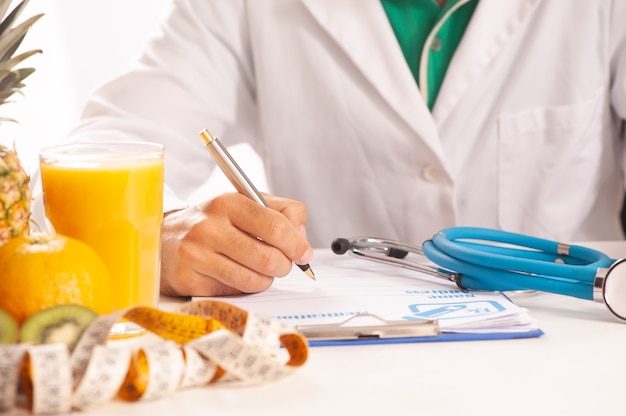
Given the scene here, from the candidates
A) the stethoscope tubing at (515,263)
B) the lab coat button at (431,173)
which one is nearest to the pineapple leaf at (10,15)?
the stethoscope tubing at (515,263)

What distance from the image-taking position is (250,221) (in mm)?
970

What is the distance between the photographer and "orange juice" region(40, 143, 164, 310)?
80cm

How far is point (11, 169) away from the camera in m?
0.83

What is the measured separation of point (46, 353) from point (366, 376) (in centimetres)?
27

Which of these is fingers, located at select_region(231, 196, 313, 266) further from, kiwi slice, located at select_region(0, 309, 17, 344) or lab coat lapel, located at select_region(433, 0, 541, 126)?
lab coat lapel, located at select_region(433, 0, 541, 126)

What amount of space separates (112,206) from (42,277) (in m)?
0.11

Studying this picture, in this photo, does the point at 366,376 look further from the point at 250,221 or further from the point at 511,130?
the point at 511,130

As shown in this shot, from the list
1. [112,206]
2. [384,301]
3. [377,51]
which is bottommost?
[384,301]

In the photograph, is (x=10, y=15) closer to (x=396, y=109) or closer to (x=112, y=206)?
(x=112, y=206)

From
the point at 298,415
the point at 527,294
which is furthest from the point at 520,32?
the point at 298,415

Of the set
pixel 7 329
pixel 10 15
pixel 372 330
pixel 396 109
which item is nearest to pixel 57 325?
pixel 7 329

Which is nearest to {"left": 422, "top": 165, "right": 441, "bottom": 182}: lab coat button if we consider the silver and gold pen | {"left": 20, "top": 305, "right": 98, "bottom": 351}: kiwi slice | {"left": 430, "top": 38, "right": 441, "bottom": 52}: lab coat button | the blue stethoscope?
{"left": 430, "top": 38, "right": 441, "bottom": 52}: lab coat button

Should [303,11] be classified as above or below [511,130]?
above

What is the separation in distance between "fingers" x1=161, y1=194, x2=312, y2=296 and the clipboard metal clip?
16 centimetres
